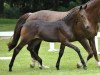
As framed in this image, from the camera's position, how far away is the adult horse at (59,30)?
12.6 meters

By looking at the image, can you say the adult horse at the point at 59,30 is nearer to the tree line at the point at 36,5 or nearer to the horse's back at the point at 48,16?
the horse's back at the point at 48,16

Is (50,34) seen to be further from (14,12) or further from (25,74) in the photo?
(14,12)

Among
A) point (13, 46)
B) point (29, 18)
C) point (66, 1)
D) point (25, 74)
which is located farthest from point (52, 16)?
point (66, 1)

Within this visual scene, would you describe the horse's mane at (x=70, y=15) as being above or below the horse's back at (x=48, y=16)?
above

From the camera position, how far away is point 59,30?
12.7 m

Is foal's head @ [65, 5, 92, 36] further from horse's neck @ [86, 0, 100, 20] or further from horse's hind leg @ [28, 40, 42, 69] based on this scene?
horse's hind leg @ [28, 40, 42, 69]

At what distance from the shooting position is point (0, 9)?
42594 mm

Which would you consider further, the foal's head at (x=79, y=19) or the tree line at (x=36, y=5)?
the tree line at (x=36, y=5)

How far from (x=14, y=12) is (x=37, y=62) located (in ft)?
94.7

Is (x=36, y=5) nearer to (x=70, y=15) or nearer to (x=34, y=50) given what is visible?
(x=34, y=50)

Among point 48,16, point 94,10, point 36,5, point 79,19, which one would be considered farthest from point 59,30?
point 36,5

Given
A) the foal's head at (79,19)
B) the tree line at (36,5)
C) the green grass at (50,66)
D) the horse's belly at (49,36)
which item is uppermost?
the foal's head at (79,19)

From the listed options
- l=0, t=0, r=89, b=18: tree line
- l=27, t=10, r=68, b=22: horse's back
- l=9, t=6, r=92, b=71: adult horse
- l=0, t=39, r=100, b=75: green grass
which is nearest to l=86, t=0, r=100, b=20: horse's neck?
l=9, t=6, r=92, b=71: adult horse

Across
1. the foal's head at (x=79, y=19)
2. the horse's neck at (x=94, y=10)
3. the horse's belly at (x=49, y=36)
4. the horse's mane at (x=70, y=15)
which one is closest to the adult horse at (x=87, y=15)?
the horse's neck at (x=94, y=10)
